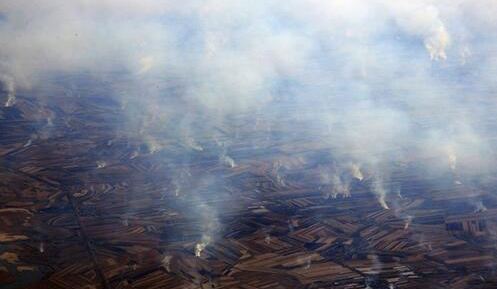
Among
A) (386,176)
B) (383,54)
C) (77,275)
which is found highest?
(383,54)

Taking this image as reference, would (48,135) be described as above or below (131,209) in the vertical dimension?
above

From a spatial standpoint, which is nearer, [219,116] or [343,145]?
[343,145]

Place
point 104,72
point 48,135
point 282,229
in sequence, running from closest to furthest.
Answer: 1. point 282,229
2. point 48,135
3. point 104,72

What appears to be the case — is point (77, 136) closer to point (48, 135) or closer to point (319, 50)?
point (48, 135)

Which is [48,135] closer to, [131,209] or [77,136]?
[77,136]

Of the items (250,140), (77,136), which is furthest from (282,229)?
(77,136)

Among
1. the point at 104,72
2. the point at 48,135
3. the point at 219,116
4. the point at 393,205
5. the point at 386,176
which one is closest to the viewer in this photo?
the point at 393,205
